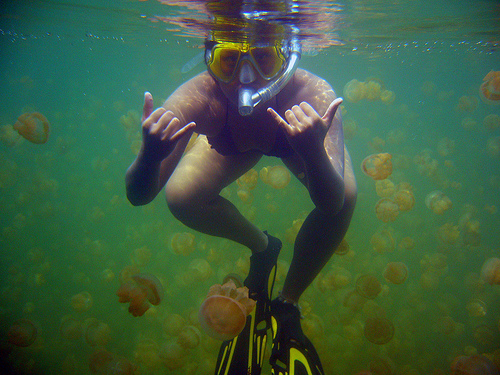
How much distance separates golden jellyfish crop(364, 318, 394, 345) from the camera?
4203mm

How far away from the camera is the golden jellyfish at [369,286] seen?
453 cm

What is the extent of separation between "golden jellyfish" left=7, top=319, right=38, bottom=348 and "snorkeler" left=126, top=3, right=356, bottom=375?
4.53 meters

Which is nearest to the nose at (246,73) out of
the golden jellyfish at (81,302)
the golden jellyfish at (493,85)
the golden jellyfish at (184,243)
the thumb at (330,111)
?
the thumb at (330,111)

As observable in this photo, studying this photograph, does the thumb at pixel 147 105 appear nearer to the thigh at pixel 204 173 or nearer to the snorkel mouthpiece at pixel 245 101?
the snorkel mouthpiece at pixel 245 101

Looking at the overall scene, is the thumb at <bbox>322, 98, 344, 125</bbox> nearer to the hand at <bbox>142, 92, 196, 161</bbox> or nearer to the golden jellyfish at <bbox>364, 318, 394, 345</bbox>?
the hand at <bbox>142, 92, 196, 161</bbox>

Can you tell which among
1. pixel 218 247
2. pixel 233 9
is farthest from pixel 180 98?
pixel 218 247

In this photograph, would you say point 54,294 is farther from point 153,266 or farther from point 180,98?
point 180,98

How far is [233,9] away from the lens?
3.81 meters

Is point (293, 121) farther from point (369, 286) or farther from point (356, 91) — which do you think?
point (356, 91)

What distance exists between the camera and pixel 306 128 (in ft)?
4.14

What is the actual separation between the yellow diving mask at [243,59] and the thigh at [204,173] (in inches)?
27.5

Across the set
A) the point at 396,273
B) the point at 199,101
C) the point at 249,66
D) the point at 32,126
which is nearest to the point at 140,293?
the point at 199,101

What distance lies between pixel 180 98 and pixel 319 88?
1.02 metres

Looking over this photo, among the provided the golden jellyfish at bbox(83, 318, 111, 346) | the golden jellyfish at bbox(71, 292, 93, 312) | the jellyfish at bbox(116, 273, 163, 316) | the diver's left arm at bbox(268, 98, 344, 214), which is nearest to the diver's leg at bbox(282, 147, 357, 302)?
the diver's left arm at bbox(268, 98, 344, 214)
